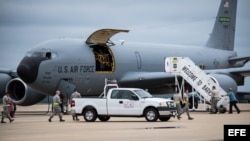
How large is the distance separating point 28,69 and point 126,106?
902cm

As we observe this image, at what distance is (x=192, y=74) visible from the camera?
37.4m

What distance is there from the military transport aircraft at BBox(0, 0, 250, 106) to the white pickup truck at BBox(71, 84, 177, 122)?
288 inches

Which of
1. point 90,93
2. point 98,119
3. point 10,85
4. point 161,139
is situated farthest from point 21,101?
point 161,139

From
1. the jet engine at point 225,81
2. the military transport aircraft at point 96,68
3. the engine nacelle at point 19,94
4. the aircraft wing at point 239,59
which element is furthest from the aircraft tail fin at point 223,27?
the engine nacelle at point 19,94

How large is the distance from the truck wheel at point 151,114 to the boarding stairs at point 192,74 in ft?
36.1

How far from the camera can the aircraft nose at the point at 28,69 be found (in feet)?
111

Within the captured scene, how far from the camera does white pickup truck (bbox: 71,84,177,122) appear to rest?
2627cm

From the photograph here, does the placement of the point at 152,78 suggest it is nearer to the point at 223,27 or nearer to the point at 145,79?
the point at 145,79

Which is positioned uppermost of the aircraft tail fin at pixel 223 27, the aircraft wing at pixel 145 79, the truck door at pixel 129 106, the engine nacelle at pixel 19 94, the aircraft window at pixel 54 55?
the aircraft tail fin at pixel 223 27

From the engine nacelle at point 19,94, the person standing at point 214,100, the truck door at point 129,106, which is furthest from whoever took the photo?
A: the engine nacelle at point 19,94

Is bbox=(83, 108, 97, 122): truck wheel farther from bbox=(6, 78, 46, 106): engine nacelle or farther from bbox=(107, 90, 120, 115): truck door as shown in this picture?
bbox=(6, 78, 46, 106): engine nacelle

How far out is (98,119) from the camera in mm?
29031

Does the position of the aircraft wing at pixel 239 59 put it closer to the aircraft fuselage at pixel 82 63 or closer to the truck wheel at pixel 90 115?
the aircraft fuselage at pixel 82 63

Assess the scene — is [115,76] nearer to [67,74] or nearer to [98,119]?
[67,74]
